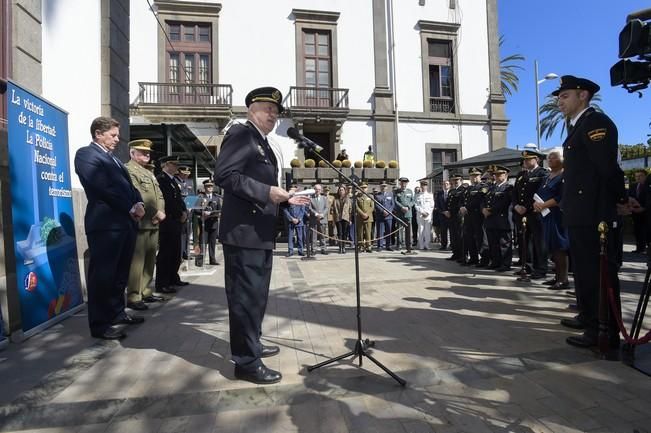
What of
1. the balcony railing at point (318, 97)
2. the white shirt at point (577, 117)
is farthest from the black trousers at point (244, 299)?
Answer: the balcony railing at point (318, 97)

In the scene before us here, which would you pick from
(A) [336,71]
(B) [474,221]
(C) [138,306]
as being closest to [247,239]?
(C) [138,306]

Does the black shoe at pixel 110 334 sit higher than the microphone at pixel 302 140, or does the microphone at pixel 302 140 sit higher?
the microphone at pixel 302 140

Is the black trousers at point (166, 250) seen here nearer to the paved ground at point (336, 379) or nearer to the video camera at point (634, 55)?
the paved ground at point (336, 379)

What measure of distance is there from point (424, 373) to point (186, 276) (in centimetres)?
584

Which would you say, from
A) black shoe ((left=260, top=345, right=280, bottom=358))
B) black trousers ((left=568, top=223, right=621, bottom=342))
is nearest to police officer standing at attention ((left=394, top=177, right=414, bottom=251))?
black trousers ((left=568, top=223, right=621, bottom=342))

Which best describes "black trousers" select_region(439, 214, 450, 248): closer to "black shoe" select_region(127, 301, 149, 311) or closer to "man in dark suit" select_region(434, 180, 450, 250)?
"man in dark suit" select_region(434, 180, 450, 250)

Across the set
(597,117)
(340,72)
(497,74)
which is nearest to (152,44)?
(340,72)

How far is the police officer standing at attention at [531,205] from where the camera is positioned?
6.55 meters

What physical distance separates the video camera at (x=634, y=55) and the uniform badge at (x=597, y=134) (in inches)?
22.3

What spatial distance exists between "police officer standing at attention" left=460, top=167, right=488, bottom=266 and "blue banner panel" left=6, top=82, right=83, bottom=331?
7008 millimetres

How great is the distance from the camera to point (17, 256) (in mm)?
3641

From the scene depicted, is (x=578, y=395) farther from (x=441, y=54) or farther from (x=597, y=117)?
(x=441, y=54)

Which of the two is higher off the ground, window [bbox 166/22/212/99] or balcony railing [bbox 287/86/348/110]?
window [bbox 166/22/212/99]

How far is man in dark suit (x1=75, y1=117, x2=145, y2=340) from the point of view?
3.87 metres
